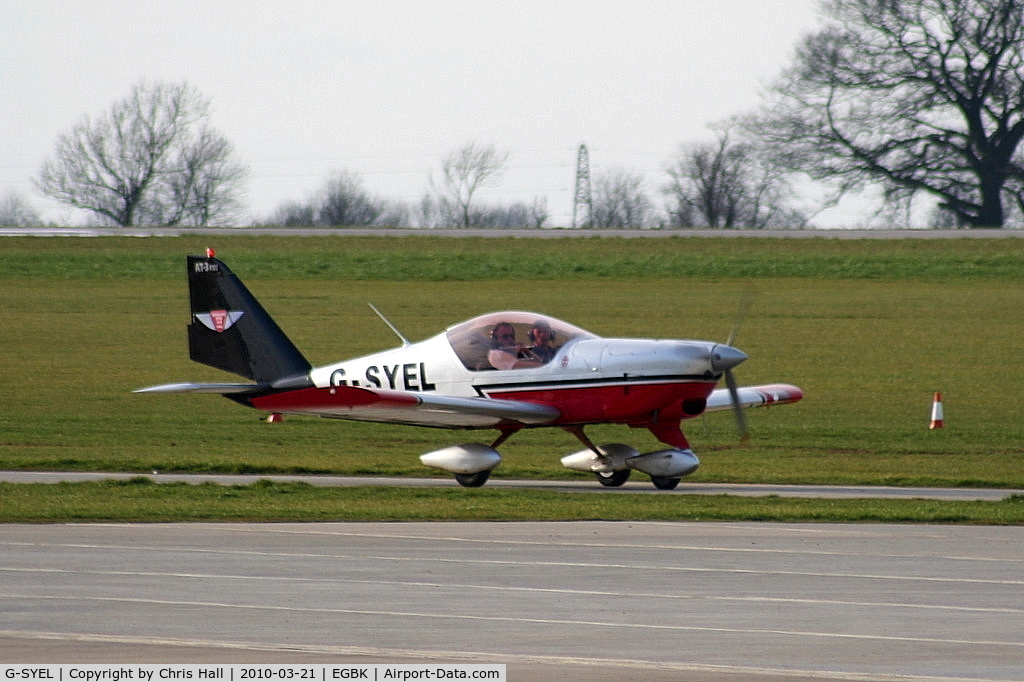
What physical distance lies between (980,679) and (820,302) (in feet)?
113

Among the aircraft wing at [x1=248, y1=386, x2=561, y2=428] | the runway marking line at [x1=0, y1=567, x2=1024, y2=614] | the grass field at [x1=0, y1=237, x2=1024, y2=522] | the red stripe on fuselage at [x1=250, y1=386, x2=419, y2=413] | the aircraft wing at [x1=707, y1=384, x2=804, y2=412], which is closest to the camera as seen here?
the runway marking line at [x1=0, y1=567, x2=1024, y2=614]

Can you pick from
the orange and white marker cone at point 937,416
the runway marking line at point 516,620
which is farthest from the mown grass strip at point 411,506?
the orange and white marker cone at point 937,416

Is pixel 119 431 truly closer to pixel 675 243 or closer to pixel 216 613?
pixel 216 613

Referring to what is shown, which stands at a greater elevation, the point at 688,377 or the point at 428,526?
the point at 688,377

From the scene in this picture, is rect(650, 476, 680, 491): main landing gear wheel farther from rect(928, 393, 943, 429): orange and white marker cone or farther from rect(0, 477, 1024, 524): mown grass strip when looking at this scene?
rect(928, 393, 943, 429): orange and white marker cone

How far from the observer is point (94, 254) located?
170ft

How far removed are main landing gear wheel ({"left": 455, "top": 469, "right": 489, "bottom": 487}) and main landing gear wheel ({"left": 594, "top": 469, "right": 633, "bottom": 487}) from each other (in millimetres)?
1308

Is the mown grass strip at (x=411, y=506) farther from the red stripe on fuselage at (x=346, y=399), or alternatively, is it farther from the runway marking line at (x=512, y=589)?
the runway marking line at (x=512, y=589)

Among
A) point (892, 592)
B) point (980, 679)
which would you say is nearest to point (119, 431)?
point (892, 592)

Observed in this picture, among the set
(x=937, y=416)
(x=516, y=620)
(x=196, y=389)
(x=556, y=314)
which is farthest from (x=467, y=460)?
(x=556, y=314)

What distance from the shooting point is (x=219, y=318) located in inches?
739

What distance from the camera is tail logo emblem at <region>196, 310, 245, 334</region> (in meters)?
18.7

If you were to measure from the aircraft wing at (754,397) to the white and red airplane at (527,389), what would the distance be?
1.06 feet

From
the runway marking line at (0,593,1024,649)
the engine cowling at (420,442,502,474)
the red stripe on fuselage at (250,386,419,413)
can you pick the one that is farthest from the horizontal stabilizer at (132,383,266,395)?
the runway marking line at (0,593,1024,649)
